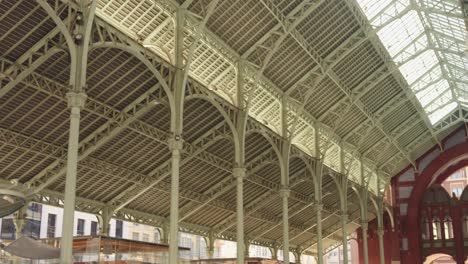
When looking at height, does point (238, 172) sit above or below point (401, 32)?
below

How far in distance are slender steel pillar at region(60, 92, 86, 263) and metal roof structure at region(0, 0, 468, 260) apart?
1.99 metres

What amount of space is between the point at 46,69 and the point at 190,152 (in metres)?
12.9

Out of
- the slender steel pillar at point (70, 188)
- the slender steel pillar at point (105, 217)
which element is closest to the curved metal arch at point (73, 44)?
the slender steel pillar at point (70, 188)

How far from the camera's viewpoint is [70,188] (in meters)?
20.0

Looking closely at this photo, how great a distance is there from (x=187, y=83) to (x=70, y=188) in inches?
482

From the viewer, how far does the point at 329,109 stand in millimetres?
46594

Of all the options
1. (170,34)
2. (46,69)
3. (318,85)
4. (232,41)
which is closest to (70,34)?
(46,69)

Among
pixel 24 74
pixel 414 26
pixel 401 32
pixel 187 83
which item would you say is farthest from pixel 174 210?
pixel 414 26

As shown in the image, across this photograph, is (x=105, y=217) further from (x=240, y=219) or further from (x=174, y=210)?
(x=174, y=210)

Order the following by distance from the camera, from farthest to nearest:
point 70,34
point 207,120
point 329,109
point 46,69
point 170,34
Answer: point 329,109
point 207,120
point 170,34
point 46,69
point 70,34

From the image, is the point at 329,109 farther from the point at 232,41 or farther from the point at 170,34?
the point at 170,34

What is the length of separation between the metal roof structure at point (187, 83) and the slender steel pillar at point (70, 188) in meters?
1.99

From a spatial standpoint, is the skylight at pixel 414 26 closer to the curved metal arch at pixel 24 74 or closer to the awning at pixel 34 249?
the curved metal arch at pixel 24 74

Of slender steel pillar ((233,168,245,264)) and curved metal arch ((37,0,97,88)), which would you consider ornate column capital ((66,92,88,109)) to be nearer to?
curved metal arch ((37,0,97,88))
